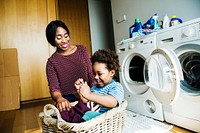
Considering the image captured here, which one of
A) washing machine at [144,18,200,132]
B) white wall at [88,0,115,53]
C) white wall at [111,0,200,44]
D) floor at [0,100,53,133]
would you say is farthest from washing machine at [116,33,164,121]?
white wall at [88,0,115,53]

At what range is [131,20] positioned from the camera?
2.10m

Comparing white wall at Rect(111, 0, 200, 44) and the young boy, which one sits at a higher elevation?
white wall at Rect(111, 0, 200, 44)

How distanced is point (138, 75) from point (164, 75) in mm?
527

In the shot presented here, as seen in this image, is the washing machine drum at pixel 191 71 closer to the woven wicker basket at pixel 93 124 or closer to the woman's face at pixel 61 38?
the woven wicker basket at pixel 93 124

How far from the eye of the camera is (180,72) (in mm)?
880

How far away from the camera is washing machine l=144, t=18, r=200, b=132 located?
91 cm

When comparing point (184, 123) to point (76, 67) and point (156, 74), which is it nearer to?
point (156, 74)

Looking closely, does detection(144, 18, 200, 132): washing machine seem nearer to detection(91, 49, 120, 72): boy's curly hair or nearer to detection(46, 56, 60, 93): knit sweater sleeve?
detection(91, 49, 120, 72): boy's curly hair

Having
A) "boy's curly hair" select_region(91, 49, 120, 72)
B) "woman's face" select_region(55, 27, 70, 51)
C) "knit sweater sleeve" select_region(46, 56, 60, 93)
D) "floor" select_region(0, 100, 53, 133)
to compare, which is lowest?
"floor" select_region(0, 100, 53, 133)

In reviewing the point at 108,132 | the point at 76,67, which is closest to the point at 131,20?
the point at 76,67

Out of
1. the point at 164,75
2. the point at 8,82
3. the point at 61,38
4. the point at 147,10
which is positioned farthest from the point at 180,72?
the point at 8,82

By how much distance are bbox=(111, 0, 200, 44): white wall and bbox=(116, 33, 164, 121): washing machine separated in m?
0.49

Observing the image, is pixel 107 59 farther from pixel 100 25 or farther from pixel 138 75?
pixel 100 25

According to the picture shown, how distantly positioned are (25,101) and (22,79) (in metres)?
0.31
